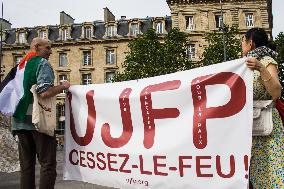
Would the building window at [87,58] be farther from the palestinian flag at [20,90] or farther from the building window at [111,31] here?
the palestinian flag at [20,90]

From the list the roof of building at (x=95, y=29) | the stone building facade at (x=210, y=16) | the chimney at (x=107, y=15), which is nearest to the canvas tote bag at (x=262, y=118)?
the stone building facade at (x=210, y=16)

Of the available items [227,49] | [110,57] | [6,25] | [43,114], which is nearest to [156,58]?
[227,49]

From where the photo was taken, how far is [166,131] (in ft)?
12.1

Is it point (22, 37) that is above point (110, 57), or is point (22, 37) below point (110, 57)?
above

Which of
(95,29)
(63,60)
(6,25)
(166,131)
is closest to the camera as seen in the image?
(166,131)

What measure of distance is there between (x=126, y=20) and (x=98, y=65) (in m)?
6.33

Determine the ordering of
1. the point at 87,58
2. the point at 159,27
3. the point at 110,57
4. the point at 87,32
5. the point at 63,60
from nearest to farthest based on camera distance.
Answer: the point at 159,27 < the point at 110,57 < the point at 87,58 < the point at 63,60 < the point at 87,32

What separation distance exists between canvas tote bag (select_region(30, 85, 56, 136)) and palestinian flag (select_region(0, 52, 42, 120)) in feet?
0.34

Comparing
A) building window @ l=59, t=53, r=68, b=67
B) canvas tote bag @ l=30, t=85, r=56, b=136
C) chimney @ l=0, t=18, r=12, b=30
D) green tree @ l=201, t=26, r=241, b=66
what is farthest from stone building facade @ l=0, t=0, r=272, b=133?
canvas tote bag @ l=30, t=85, r=56, b=136

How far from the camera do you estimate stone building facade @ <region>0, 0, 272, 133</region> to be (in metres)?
46.6

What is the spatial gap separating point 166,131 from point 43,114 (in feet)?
3.58

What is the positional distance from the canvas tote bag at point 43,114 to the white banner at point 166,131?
0.46m

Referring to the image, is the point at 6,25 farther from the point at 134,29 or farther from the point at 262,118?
the point at 262,118

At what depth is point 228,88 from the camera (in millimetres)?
3432
